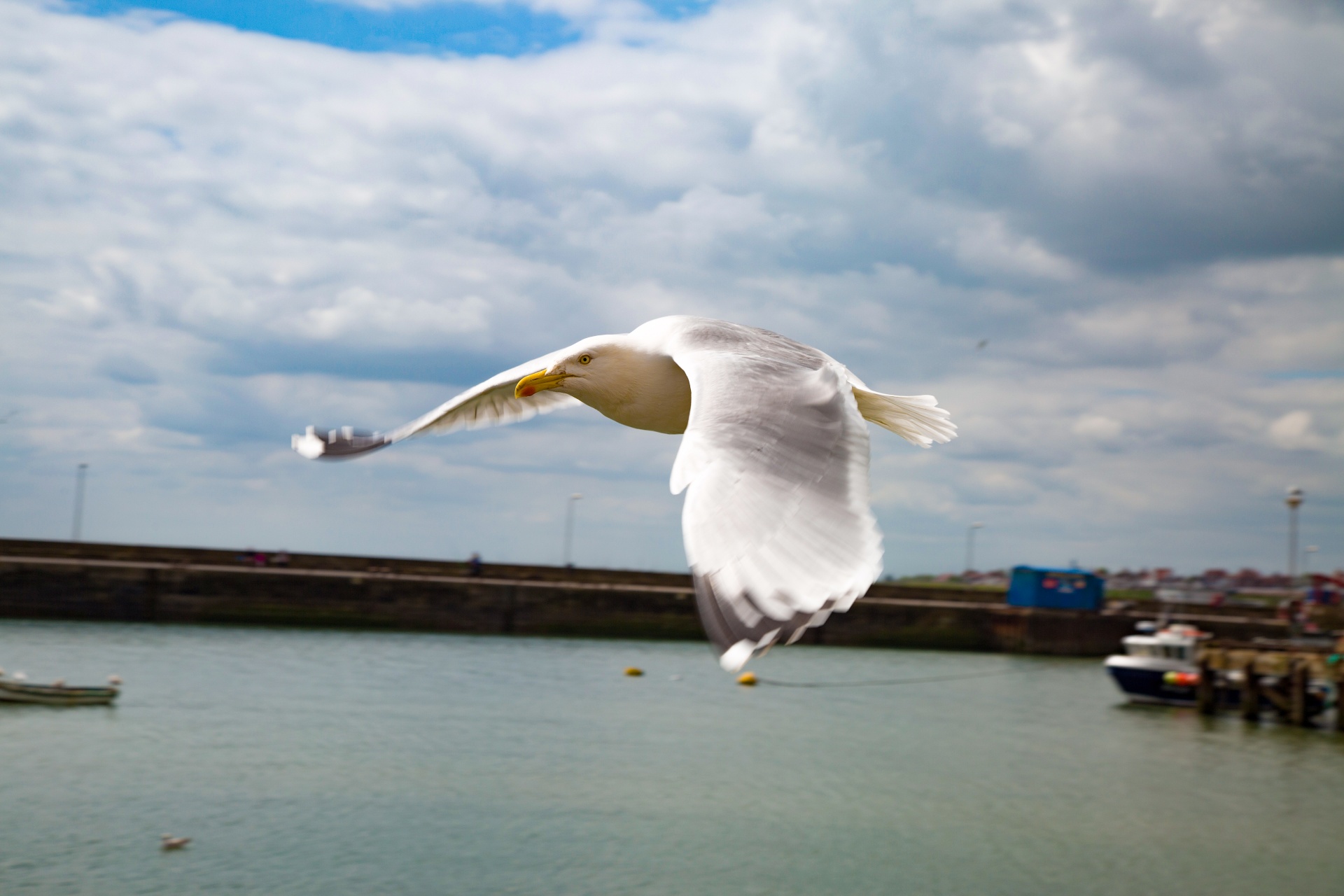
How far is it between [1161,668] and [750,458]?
134 feet

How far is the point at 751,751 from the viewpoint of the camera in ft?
104

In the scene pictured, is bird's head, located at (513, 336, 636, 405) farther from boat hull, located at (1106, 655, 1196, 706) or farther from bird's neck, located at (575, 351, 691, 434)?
boat hull, located at (1106, 655, 1196, 706)

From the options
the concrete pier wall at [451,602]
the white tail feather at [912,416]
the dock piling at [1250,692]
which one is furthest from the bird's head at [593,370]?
the concrete pier wall at [451,602]

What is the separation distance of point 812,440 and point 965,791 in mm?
28753

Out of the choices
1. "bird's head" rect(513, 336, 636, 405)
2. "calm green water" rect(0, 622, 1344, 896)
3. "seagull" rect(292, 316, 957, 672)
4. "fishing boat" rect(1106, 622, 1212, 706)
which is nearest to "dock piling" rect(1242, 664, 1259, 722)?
"calm green water" rect(0, 622, 1344, 896)

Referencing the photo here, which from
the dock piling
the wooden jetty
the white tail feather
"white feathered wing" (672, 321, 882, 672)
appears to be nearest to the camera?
"white feathered wing" (672, 321, 882, 672)

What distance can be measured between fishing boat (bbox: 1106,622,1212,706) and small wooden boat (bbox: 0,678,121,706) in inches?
1250

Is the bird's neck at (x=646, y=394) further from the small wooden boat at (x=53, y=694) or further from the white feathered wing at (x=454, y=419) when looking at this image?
the small wooden boat at (x=53, y=694)

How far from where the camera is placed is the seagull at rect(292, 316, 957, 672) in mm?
1964

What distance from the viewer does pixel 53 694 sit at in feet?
98.2

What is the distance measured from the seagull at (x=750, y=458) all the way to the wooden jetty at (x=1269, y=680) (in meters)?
34.3

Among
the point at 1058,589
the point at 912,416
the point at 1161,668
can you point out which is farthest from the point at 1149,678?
the point at 912,416

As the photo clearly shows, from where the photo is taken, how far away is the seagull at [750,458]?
6.44ft

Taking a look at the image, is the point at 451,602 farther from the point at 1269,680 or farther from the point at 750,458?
the point at 750,458
